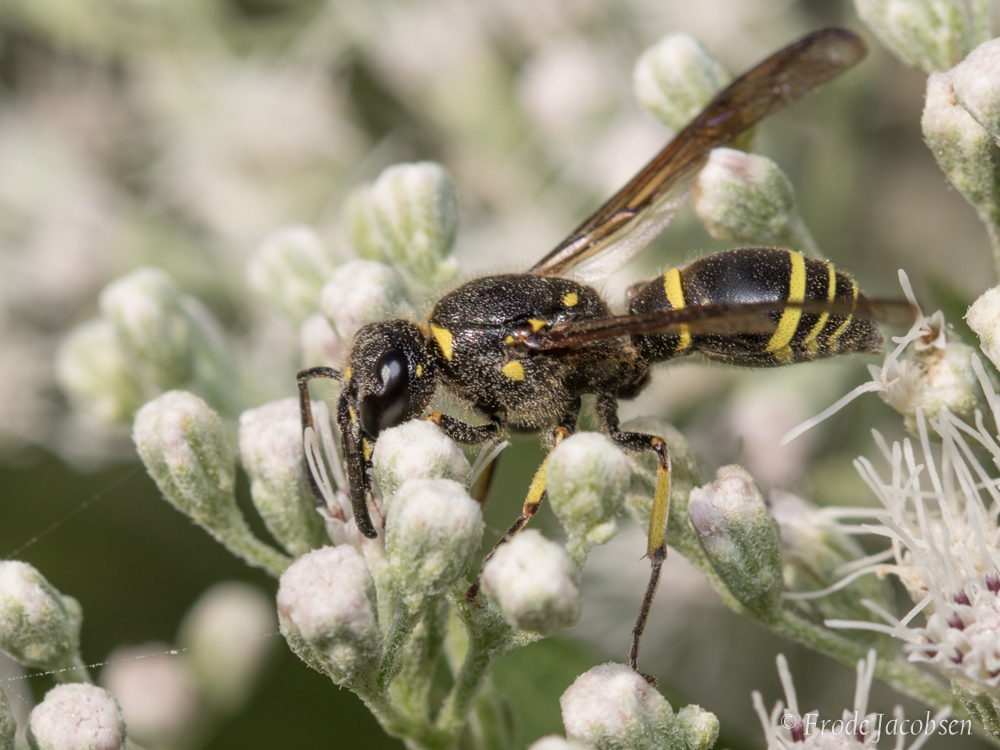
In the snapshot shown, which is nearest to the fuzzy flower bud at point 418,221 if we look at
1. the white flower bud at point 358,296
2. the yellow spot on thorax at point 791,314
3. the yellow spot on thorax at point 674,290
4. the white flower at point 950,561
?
the white flower bud at point 358,296

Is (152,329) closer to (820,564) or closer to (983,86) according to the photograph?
(820,564)

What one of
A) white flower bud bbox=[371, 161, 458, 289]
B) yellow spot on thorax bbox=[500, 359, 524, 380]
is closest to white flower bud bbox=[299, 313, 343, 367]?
white flower bud bbox=[371, 161, 458, 289]

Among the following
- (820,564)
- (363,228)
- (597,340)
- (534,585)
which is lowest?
(820,564)

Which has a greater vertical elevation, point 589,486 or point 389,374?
point 389,374

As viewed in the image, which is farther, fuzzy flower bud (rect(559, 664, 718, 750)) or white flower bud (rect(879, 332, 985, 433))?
white flower bud (rect(879, 332, 985, 433))

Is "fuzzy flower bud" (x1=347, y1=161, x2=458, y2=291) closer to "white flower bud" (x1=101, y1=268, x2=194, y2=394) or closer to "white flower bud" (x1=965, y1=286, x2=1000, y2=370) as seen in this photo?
"white flower bud" (x1=101, y1=268, x2=194, y2=394)

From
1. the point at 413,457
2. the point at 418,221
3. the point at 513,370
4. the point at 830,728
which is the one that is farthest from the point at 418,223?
the point at 830,728
